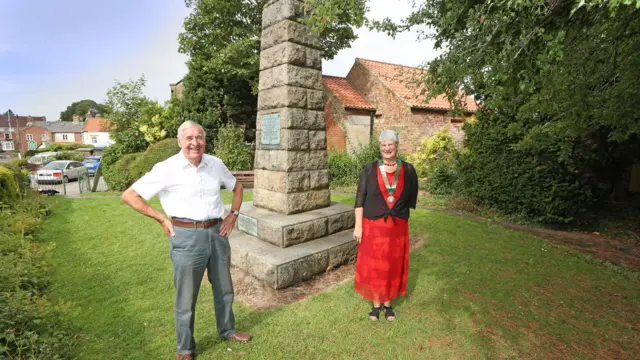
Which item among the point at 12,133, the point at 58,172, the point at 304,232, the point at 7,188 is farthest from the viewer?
the point at 12,133

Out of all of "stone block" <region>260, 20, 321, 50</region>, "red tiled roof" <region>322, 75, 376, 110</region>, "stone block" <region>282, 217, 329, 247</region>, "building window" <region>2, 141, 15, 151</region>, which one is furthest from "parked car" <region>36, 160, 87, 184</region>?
"building window" <region>2, 141, 15, 151</region>

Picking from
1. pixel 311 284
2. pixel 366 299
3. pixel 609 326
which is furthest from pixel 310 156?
pixel 609 326

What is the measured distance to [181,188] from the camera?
2.67 m

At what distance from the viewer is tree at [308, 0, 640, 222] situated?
265cm

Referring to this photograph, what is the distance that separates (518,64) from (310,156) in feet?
10.3

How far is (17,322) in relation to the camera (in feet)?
9.42

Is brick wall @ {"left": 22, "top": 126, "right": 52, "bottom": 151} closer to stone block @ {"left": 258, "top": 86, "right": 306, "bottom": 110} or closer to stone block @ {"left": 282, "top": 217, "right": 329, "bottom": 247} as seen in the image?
stone block @ {"left": 258, "top": 86, "right": 306, "bottom": 110}

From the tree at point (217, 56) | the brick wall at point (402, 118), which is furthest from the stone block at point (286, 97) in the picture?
the brick wall at point (402, 118)

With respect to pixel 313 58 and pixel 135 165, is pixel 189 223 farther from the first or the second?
pixel 135 165

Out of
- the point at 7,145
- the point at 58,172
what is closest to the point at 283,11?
the point at 58,172

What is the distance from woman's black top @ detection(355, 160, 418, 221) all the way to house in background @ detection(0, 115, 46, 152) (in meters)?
76.6

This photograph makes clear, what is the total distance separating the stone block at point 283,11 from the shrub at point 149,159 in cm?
1063

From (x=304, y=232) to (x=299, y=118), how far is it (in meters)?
1.79

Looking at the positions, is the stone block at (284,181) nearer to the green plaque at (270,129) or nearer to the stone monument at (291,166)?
the stone monument at (291,166)
